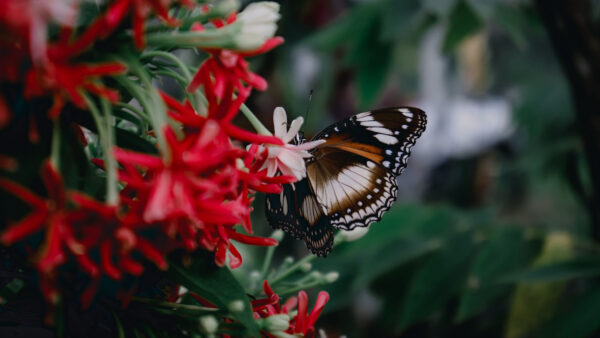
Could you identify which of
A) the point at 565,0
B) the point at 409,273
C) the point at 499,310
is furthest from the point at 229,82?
the point at 499,310

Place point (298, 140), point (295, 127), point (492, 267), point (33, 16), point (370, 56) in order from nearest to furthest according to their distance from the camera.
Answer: point (33, 16), point (295, 127), point (298, 140), point (492, 267), point (370, 56)

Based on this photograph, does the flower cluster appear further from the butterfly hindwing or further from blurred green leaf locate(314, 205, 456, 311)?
blurred green leaf locate(314, 205, 456, 311)

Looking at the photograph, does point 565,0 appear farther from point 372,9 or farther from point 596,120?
point 372,9

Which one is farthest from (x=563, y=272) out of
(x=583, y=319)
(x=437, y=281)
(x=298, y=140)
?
(x=298, y=140)

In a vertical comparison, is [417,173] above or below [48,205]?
below

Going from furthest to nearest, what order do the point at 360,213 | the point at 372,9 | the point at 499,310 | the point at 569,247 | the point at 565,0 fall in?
the point at 499,310 → the point at 372,9 → the point at 569,247 → the point at 565,0 → the point at 360,213

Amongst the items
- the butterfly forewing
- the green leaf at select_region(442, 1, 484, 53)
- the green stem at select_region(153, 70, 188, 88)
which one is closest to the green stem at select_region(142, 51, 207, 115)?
the green stem at select_region(153, 70, 188, 88)

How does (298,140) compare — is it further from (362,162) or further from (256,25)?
(256,25)
